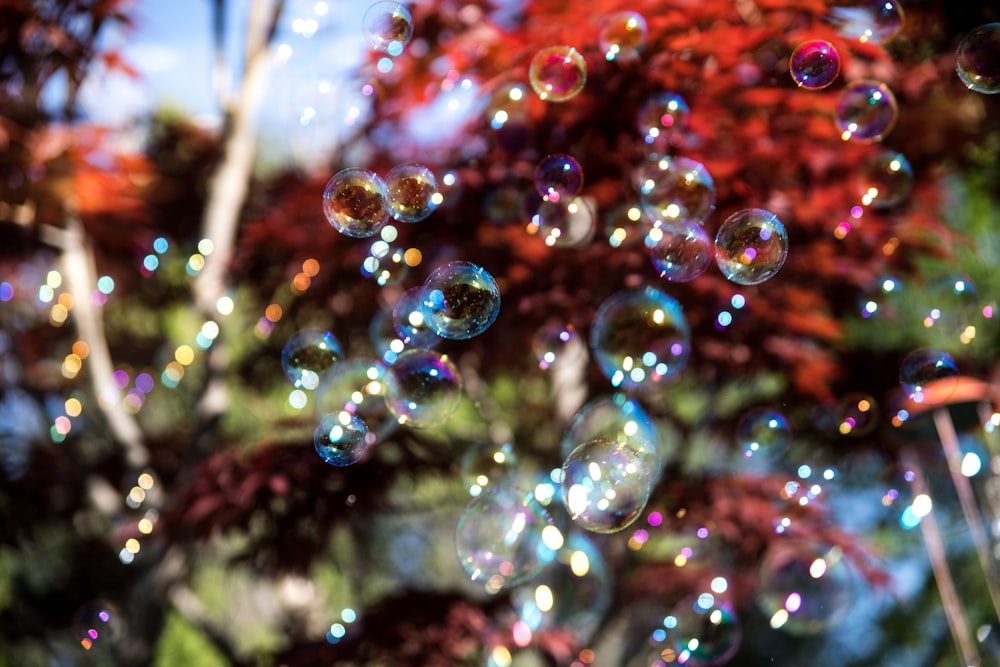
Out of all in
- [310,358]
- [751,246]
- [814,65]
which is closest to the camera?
[751,246]

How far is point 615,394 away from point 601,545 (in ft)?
2.36

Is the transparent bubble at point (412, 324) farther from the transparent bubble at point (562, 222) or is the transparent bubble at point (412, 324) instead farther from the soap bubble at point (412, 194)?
the transparent bubble at point (562, 222)

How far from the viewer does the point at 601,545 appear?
400cm

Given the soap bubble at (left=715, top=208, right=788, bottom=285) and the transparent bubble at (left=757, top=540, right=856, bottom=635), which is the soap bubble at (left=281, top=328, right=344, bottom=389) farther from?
the transparent bubble at (left=757, top=540, right=856, bottom=635)

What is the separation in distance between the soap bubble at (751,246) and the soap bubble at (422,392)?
1.07 m

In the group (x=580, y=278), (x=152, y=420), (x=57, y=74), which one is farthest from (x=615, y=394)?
(x=152, y=420)

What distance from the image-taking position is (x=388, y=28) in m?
3.68

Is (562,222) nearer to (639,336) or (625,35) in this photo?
(639,336)

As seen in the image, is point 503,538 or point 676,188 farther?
point 503,538

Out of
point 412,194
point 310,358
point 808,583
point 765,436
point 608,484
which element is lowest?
point 808,583

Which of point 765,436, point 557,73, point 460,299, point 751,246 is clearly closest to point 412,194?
point 460,299

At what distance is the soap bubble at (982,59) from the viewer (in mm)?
3387

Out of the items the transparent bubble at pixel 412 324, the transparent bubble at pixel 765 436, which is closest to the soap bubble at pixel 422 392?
the transparent bubble at pixel 412 324

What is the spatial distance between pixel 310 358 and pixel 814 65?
213 centimetres
